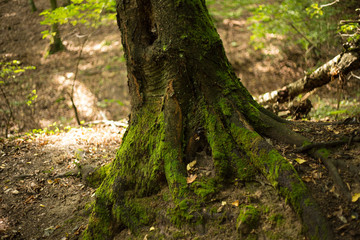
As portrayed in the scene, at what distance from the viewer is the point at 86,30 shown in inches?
577

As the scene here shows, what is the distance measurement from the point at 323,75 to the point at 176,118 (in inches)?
164

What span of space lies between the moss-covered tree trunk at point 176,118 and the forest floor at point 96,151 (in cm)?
21

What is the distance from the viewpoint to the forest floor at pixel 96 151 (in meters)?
2.29

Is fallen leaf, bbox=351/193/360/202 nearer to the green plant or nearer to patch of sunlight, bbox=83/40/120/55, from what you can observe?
the green plant

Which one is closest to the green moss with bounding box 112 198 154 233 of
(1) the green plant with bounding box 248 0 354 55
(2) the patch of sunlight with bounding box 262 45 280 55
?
(1) the green plant with bounding box 248 0 354 55

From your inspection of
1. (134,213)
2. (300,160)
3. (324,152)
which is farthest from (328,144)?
(134,213)

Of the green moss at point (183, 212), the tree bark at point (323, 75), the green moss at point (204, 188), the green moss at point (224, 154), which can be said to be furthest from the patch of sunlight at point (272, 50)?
the green moss at point (183, 212)

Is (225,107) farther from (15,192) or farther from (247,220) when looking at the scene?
(15,192)

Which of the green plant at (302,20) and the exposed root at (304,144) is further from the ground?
the green plant at (302,20)

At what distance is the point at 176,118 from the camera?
9.66 ft

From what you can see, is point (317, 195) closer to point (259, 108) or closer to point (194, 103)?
point (259, 108)

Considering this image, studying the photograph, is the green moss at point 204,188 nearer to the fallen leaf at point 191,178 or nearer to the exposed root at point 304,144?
the fallen leaf at point 191,178

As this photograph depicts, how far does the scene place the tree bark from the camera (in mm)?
4770

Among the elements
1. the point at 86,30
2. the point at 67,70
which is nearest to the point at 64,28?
the point at 86,30
